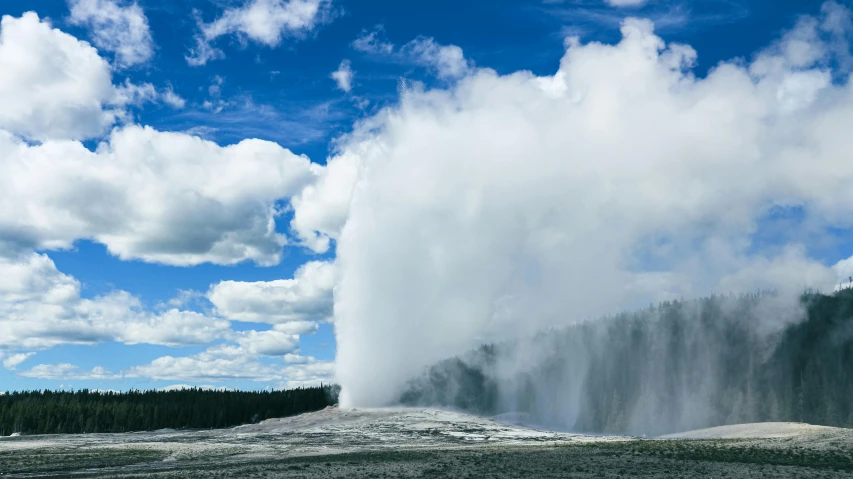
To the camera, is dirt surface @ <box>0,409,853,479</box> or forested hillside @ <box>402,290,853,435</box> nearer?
dirt surface @ <box>0,409,853,479</box>

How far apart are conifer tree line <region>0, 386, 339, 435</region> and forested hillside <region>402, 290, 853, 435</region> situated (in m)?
37.6

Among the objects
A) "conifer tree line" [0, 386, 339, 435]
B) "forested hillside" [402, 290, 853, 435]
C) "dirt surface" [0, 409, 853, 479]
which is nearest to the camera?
"dirt surface" [0, 409, 853, 479]

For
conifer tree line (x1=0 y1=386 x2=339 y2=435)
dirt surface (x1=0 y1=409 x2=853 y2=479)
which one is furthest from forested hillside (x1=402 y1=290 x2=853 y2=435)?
dirt surface (x1=0 y1=409 x2=853 y2=479)

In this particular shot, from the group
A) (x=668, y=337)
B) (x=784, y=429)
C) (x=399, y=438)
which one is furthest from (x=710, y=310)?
(x=399, y=438)

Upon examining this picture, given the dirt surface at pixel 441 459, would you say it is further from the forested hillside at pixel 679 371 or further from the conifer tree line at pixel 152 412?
the conifer tree line at pixel 152 412

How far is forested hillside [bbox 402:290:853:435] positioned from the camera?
13200 cm

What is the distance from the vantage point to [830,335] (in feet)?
450

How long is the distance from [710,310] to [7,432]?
164m

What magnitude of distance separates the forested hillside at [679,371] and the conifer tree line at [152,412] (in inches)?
1482

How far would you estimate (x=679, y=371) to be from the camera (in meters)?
157

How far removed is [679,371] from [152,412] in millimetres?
124942

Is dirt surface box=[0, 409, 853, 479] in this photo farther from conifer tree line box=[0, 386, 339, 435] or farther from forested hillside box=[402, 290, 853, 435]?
conifer tree line box=[0, 386, 339, 435]

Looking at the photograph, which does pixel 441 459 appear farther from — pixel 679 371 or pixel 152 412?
pixel 152 412

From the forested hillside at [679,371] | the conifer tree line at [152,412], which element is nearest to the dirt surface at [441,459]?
the forested hillside at [679,371]
